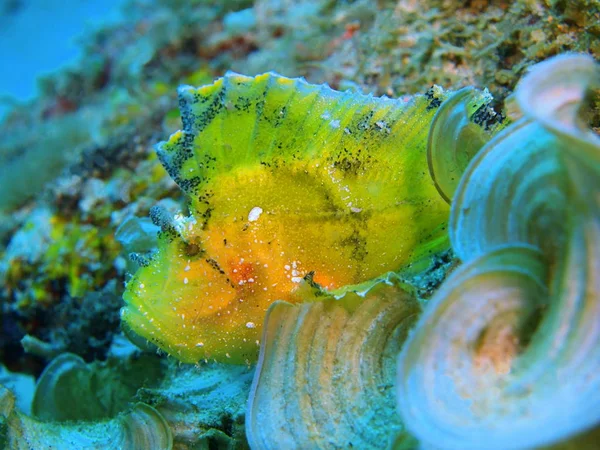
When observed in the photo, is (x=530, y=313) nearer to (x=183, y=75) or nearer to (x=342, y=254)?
(x=342, y=254)

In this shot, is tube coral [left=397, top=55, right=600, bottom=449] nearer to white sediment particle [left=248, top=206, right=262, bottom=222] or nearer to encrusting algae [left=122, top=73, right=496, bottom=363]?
encrusting algae [left=122, top=73, right=496, bottom=363]

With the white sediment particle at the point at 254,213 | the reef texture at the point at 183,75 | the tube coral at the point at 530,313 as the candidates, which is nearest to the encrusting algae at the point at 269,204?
the white sediment particle at the point at 254,213

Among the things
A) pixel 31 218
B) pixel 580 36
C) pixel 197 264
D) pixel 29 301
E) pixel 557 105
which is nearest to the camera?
pixel 557 105

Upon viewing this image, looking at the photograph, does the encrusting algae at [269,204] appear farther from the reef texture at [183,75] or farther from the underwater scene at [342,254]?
the reef texture at [183,75]

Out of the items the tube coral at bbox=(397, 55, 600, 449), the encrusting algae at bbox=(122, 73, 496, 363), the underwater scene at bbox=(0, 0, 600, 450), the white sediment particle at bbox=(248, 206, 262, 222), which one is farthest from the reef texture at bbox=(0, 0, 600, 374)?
the tube coral at bbox=(397, 55, 600, 449)

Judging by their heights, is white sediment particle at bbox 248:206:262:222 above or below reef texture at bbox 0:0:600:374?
above

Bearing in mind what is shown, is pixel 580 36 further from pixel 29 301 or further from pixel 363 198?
pixel 29 301

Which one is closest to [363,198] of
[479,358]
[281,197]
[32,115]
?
[281,197]
